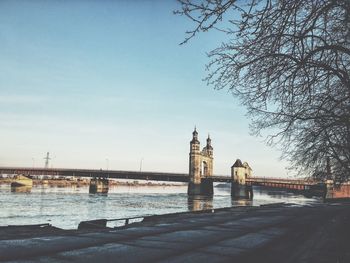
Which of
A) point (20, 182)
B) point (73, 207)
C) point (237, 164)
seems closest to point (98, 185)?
point (20, 182)

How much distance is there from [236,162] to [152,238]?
107 m

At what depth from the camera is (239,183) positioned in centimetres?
11344

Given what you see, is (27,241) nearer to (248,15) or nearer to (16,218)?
(248,15)

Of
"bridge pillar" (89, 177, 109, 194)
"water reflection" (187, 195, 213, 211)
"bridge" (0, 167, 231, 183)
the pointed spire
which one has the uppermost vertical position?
the pointed spire

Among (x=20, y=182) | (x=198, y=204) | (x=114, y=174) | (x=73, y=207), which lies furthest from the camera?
(x=114, y=174)

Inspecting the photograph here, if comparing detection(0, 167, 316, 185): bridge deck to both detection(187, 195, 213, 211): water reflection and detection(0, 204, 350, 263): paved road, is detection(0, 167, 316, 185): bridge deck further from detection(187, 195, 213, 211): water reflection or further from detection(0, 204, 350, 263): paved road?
detection(0, 204, 350, 263): paved road

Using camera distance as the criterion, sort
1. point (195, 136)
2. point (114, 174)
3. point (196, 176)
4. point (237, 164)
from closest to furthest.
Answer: point (237, 164), point (196, 176), point (114, 174), point (195, 136)

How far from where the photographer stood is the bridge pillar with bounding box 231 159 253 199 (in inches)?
4419

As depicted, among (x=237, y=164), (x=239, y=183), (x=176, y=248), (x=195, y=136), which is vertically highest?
(x=195, y=136)

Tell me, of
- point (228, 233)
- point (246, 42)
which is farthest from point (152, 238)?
point (246, 42)

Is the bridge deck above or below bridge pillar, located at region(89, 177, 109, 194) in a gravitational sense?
above

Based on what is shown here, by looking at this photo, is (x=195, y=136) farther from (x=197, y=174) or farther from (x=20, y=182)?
(x=20, y=182)

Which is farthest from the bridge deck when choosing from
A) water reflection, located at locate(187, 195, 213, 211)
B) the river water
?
the river water

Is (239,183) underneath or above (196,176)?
underneath
